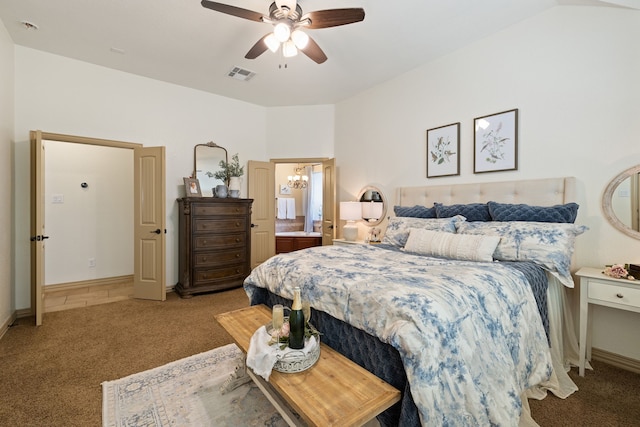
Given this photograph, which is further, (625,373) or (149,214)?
(149,214)

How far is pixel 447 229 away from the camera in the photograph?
2699 millimetres

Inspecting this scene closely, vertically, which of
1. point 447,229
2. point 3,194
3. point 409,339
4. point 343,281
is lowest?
point 409,339

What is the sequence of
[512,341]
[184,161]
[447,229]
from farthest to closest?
[184,161] → [447,229] → [512,341]

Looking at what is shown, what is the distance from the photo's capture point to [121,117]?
12.9 feet

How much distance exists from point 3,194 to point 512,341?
4.52 metres

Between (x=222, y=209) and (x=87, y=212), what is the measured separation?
89.5 inches

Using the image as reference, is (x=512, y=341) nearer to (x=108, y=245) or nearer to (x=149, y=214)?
(x=149, y=214)

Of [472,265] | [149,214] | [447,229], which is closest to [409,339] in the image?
[472,265]

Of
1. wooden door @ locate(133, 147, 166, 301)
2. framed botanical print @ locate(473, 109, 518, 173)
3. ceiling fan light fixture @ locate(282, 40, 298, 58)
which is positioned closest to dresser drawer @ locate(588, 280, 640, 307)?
framed botanical print @ locate(473, 109, 518, 173)

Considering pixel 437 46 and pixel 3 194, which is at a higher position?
pixel 437 46

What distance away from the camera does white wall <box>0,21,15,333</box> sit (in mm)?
2857

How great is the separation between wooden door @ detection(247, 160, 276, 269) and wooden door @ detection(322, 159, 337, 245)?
976 millimetres

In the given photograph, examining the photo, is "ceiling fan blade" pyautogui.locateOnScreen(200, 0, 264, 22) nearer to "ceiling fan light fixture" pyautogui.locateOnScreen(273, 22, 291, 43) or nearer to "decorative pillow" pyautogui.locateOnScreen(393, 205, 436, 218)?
"ceiling fan light fixture" pyautogui.locateOnScreen(273, 22, 291, 43)

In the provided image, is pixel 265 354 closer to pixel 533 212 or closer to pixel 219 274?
pixel 533 212
